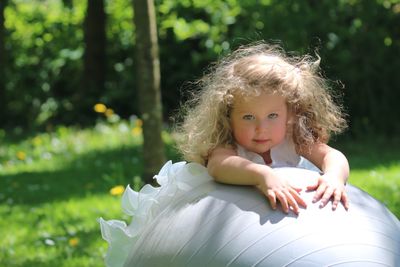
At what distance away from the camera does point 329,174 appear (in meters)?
3.41

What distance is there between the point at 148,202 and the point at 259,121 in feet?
2.34

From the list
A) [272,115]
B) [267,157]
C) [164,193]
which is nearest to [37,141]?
[164,193]

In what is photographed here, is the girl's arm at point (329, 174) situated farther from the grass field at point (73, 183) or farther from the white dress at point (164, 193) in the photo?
the grass field at point (73, 183)

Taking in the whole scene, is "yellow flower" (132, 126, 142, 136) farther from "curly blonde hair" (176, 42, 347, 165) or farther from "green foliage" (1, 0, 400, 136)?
"curly blonde hair" (176, 42, 347, 165)

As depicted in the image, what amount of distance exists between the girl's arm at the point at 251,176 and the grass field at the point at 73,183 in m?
1.99

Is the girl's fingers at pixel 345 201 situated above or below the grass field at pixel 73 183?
above

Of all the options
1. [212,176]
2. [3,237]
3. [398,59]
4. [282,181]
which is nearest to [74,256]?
[3,237]

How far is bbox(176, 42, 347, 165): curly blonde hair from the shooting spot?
3592 mm

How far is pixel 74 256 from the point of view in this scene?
217 inches

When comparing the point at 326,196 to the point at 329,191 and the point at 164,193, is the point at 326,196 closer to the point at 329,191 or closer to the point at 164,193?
the point at 329,191

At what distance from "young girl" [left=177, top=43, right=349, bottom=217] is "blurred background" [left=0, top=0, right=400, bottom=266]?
1.04m

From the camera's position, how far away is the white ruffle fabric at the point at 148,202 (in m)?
3.69

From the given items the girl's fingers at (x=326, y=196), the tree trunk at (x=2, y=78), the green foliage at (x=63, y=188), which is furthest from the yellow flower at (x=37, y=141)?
the girl's fingers at (x=326, y=196)

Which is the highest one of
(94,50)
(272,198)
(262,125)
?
(262,125)
